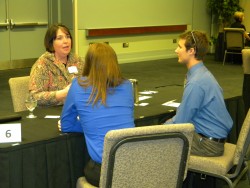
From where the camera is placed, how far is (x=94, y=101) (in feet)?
6.82

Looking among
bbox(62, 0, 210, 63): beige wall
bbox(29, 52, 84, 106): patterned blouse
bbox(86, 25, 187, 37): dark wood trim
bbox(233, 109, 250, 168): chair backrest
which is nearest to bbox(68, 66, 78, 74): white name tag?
bbox(29, 52, 84, 106): patterned blouse

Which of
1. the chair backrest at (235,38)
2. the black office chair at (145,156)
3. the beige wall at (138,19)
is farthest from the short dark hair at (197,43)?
the chair backrest at (235,38)

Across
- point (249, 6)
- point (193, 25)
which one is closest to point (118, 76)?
point (193, 25)

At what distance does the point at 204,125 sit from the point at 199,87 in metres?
0.25

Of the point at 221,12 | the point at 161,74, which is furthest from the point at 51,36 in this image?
the point at 221,12

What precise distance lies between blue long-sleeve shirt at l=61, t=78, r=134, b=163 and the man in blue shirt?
48 cm

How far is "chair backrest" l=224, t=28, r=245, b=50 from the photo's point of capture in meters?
9.37

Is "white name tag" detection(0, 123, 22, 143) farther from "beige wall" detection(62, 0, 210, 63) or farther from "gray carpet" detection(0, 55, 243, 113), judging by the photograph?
"beige wall" detection(62, 0, 210, 63)

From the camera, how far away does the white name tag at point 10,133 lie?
212cm

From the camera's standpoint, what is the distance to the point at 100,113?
2086 millimetres

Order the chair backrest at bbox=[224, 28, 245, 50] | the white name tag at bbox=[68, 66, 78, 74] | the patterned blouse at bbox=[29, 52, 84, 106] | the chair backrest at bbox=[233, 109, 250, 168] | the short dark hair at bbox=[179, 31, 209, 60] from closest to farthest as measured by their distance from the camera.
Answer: the chair backrest at bbox=[233, 109, 250, 168] → the short dark hair at bbox=[179, 31, 209, 60] → the patterned blouse at bbox=[29, 52, 84, 106] → the white name tag at bbox=[68, 66, 78, 74] → the chair backrest at bbox=[224, 28, 245, 50]

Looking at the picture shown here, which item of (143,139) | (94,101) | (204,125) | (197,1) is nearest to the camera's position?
(143,139)

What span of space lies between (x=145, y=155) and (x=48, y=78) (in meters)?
1.46

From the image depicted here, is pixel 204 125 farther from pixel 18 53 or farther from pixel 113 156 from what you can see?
pixel 18 53
